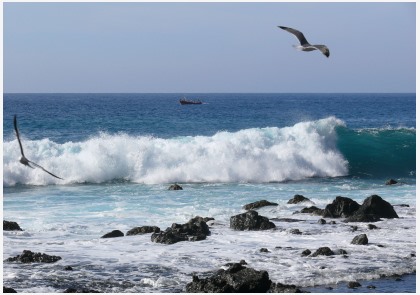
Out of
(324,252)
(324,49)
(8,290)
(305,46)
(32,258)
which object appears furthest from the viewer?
(324,252)

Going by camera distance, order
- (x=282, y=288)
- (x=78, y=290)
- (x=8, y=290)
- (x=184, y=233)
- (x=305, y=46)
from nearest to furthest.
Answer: (x=305, y=46)
(x=282, y=288)
(x=8, y=290)
(x=78, y=290)
(x=184, y=233)

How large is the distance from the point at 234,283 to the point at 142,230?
524 cm

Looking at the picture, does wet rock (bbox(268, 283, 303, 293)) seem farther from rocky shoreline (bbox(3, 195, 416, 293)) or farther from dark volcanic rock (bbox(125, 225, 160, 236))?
dark volcanic rock (bbox(125, 225, 160, 236))

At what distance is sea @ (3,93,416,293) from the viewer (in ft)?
44.2

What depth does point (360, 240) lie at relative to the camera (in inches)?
615

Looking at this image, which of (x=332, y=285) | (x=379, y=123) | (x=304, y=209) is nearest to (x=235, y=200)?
(x=304, y=209)

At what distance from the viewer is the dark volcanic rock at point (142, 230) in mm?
16828

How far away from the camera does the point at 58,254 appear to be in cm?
1489

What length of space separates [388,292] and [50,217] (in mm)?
9336

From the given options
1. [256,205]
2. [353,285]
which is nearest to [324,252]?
[353,285]

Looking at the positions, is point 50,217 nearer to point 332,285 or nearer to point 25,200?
point 25,200

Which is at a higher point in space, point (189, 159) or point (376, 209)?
point (189, 159)

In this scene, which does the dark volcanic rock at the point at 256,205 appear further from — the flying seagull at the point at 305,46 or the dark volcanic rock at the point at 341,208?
the flying seagull at the point at 305,46

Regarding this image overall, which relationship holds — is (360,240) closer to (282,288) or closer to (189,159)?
(282,288)
